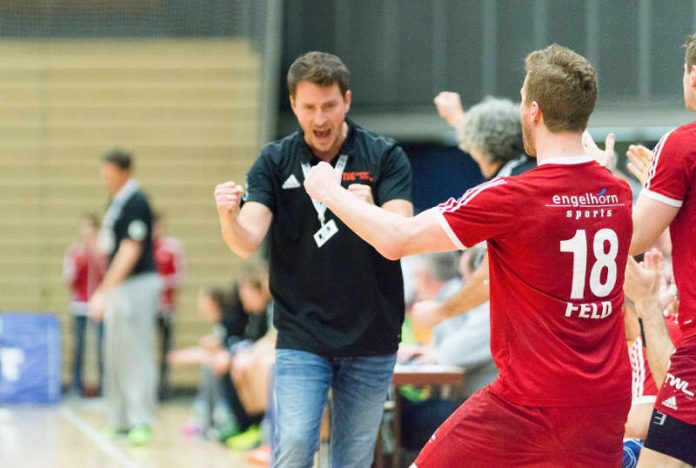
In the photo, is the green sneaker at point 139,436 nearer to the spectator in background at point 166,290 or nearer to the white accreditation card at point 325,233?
the spectator in background at point 166,290

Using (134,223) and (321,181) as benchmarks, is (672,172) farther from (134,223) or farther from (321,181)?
(134,223)

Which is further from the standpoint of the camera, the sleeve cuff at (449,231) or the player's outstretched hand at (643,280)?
the player's outstretched hand at (643,280)

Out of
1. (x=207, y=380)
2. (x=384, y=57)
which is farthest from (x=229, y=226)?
(x=384, y=57)

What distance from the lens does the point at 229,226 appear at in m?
4.32

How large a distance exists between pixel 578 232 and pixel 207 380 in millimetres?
7259

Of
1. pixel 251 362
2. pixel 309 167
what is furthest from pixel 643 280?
pixel 251 362

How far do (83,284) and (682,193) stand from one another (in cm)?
1063

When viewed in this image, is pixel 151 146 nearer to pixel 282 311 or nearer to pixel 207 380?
pixel 207 380

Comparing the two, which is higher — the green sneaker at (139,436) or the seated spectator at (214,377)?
the seated spectator at (214,377)

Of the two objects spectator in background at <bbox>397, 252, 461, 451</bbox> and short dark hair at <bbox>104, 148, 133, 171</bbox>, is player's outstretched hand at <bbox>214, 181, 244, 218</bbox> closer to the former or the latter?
spectator in background at <bbox>397, 252, 461, 451</bbox>

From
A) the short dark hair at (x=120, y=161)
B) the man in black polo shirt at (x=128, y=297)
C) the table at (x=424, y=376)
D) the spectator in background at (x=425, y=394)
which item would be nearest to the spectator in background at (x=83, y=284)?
the man in black polo shirt at (x=128, y=297)

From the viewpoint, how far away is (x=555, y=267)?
335cm

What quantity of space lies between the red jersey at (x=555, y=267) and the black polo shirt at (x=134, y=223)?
262 inches

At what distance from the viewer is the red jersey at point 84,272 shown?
13.5m
